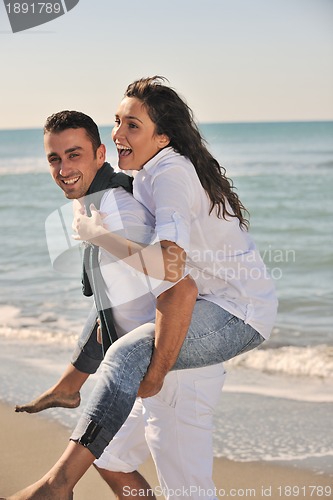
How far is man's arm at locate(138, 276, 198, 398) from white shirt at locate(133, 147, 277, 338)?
0.15 metres

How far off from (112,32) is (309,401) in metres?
13.1

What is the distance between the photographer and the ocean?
3666 mm

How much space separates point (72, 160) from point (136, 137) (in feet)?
0.75

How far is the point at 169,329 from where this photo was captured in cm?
212

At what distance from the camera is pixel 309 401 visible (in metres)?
4.18

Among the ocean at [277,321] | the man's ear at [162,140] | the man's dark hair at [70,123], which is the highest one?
the man's dark hair at [70,123]

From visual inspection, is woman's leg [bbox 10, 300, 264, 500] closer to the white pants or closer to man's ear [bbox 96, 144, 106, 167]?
the white pants

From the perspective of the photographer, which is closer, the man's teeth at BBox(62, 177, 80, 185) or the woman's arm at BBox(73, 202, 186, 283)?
the woman's arm at BBox(73, 202, 186, 283)

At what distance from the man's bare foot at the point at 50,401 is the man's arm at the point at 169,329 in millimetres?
661

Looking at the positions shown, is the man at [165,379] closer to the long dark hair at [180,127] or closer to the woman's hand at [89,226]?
the woman's hand at [89,226]

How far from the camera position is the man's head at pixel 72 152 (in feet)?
8.21

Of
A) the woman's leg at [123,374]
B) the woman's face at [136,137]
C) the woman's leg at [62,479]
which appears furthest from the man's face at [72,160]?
the woman's leg at [62,479]

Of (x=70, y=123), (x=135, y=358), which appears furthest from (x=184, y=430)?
(x=70, y=123)

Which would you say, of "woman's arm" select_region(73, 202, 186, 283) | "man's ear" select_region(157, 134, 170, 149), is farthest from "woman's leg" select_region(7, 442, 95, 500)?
"man's ear" select_region(157, 134, 170, 149)
